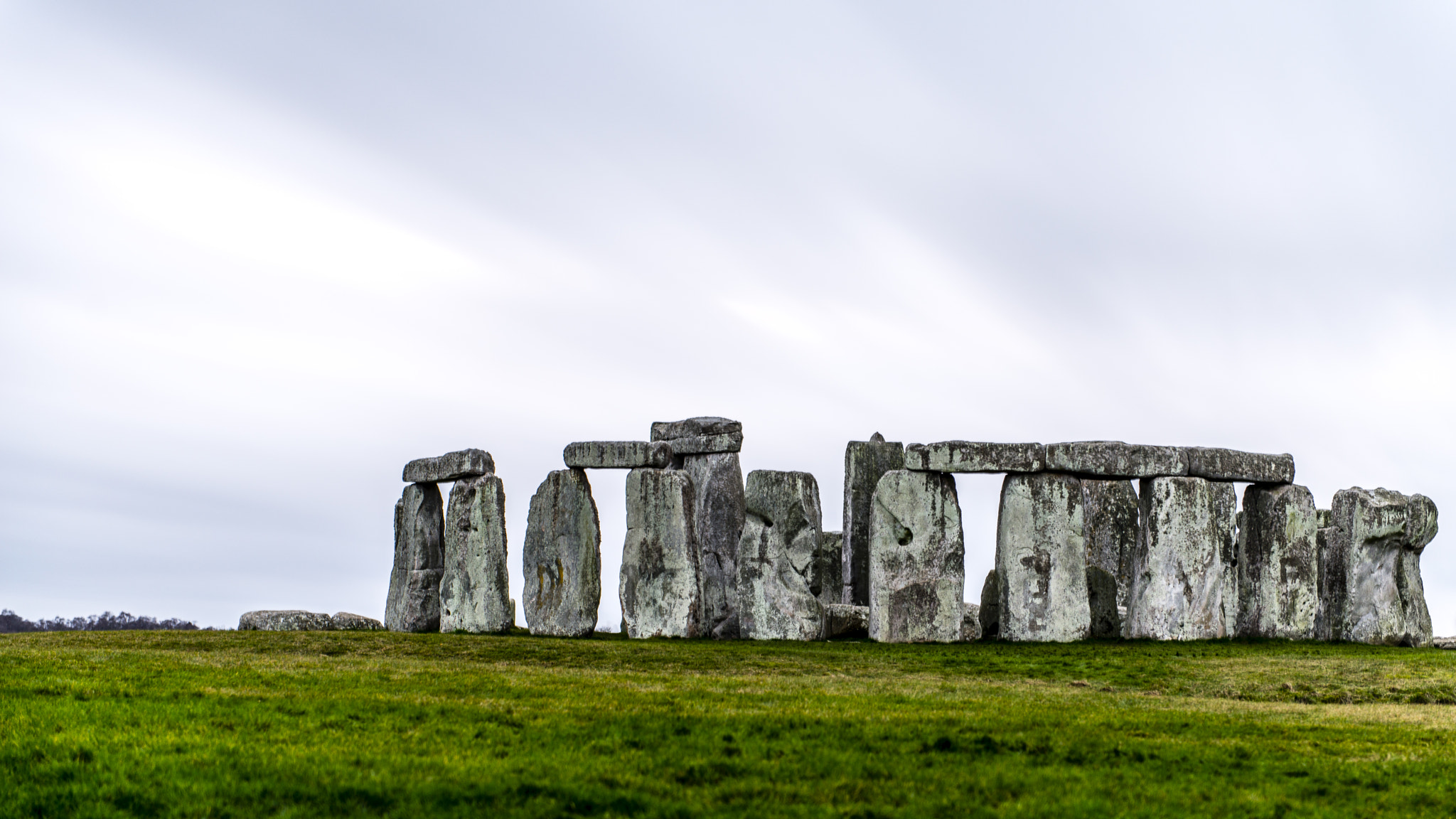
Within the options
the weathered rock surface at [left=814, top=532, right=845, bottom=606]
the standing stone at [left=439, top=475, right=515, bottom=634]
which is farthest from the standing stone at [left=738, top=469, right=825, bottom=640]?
the standing stone at [left=439, top=475, right=515, bottom=634]

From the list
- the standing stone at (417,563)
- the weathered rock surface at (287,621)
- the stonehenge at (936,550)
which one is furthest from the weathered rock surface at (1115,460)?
the weathered rock surface at (287,621)

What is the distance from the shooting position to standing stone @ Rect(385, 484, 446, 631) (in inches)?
1025

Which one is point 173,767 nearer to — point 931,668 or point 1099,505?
point 931,668

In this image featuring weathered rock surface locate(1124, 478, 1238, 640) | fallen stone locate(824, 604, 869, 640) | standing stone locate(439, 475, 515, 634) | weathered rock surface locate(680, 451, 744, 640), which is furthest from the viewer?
standing stone locate(439, 475, 515, 634)

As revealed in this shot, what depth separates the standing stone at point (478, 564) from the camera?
24562mm

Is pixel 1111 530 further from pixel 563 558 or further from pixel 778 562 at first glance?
pixel 563 558

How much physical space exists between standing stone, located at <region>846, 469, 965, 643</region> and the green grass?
12.5 ft

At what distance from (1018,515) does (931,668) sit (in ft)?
15.6

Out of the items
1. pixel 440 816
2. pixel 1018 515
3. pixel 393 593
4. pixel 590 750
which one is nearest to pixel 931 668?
pixel 1018 515

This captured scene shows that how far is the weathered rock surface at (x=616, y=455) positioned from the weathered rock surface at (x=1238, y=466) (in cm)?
883

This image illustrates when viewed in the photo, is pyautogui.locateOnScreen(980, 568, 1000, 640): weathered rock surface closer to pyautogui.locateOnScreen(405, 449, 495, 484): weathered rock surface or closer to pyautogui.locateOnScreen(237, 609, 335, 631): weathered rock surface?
pyautogui.locateOnScreen(405, 449, 495, 484): weathered rock surface

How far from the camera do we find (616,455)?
24078 millimetres

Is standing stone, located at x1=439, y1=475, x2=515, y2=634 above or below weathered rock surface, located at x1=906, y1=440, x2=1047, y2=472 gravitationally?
below

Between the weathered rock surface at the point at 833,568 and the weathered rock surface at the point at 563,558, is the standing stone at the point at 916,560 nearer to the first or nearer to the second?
the weathered rock surface at the point at 833,568
